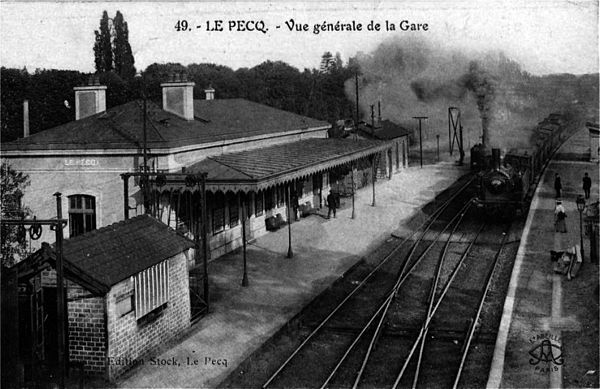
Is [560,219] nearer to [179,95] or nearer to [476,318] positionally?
[476,318]

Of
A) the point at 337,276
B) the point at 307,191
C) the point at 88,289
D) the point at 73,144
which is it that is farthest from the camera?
the point at 307,191

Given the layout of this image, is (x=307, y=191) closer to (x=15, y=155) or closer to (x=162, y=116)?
(x=162, y=116)

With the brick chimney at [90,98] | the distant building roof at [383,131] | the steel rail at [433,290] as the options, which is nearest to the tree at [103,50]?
the distant building roof at [383,131]

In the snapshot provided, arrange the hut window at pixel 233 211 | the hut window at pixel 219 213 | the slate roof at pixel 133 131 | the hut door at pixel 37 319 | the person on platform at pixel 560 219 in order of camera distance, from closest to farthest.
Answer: the hut door at pixel 37 319
the slate roof at pixel 133 131
the hut window at pixel 219 213
the person on platform at pixel 560 219
the hut window at pixel 233 211

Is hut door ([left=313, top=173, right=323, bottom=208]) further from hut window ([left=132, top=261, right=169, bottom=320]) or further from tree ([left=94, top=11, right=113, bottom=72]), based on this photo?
tree ([left=94, top=11, right=113, bottom=72])

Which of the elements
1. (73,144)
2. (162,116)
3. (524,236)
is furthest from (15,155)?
(524,236)

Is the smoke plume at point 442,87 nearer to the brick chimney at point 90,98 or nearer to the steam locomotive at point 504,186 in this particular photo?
the steam locomotive at point 504,186

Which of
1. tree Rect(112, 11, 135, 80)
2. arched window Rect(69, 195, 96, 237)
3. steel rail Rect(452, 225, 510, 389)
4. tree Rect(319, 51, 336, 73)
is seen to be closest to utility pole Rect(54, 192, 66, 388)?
steel rail Rect(452, 225, 510, 389)
